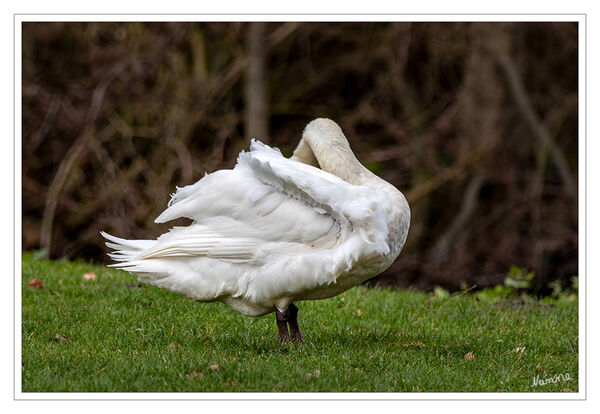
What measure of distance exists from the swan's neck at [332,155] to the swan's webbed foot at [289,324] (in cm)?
107

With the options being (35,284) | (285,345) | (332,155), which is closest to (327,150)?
(332,155)

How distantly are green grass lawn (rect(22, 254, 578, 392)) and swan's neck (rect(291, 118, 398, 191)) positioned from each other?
125 cm

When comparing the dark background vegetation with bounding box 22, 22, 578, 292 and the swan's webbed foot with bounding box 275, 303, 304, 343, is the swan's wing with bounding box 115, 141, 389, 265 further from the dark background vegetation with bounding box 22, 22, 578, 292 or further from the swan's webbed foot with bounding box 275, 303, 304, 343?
the dark background vegetation with bounding box 22, 22, 578, 292

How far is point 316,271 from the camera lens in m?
5.78

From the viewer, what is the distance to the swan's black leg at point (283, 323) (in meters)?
6.17

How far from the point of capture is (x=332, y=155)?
6.60 m

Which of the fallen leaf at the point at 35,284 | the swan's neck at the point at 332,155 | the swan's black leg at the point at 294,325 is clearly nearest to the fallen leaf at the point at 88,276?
the fallen leaf at the point at 35,284

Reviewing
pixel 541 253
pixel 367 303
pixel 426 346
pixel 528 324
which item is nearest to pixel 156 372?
pixel 426 346

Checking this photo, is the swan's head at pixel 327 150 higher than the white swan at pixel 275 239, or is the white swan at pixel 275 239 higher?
the swan's head at pixel 327 150

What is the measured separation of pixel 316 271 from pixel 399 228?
685 millimetres

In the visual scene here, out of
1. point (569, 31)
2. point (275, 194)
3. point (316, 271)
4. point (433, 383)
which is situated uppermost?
point (569, 31)

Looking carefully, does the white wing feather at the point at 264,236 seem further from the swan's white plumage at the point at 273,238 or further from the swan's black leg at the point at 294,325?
the swan's black leg at the point at 294,325

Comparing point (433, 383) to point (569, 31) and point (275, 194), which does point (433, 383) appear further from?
point (569, 31)

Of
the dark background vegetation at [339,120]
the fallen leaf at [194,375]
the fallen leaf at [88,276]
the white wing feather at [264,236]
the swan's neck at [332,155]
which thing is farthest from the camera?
the dark background vegetation at [339,120]
